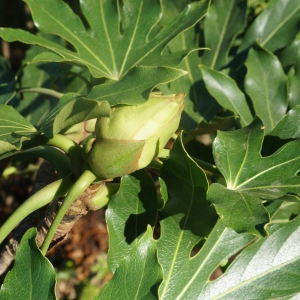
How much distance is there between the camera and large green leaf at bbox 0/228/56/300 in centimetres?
73

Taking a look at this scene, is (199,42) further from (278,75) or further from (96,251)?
(96,251)

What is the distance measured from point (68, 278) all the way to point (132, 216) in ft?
5.85

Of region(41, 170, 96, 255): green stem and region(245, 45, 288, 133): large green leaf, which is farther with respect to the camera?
region(245, 45, 288, 133): large green leaf

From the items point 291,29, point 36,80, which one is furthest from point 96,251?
point 291,29

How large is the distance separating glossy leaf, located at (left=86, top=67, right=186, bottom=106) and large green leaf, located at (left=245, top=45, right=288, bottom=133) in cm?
43

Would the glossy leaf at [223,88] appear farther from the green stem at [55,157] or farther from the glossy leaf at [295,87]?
the green stem at [55,157]

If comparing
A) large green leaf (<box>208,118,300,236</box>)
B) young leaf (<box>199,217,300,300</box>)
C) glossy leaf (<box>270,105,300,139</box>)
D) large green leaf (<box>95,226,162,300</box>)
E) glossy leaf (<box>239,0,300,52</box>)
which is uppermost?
glossy leaf (<box>239,0,300,52</box>)

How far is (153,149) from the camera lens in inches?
30.8

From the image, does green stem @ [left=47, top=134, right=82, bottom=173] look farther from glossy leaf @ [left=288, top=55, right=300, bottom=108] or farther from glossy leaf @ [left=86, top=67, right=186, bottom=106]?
glossy leaf @ [left=288, top=55, right=300, bottom=108]

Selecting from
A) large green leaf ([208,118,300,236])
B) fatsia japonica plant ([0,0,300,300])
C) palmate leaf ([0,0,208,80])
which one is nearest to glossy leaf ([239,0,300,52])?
fatsia japonica plant ([0,0,300,300])

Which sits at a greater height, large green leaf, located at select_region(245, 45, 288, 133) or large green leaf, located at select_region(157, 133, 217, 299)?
large green leaf, located at select_region(245, 45, 288, 133)

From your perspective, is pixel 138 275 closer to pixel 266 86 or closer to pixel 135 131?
pixel 135 131

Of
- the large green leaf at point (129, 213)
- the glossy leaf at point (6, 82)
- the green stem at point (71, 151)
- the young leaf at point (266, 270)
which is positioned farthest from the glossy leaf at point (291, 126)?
the glossy leaf at point (6, 82)

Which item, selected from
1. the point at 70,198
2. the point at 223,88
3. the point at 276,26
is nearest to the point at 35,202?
the point at 70,198
